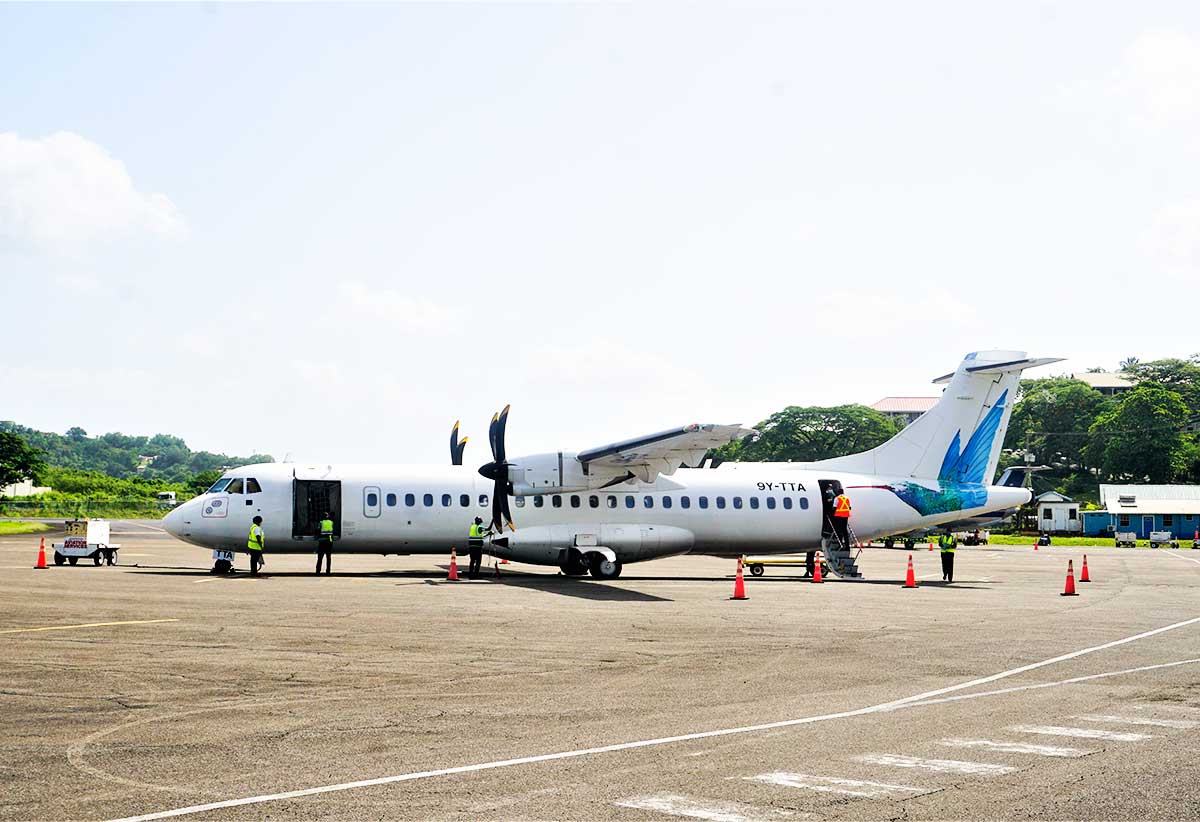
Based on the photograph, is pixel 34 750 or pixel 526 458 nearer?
pixel 34 750

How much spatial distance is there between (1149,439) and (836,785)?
395ft

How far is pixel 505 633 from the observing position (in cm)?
1761

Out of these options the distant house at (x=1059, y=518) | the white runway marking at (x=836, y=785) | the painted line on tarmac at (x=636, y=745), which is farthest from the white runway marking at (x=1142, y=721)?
the distant house at (x=1059, y=518)

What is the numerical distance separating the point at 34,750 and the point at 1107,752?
8.66 meters

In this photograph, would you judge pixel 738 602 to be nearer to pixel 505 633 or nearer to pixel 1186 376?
pixel 505 633

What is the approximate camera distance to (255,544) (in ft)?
96.5

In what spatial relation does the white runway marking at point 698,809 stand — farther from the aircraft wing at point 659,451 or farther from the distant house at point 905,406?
the distant house at point 905,406

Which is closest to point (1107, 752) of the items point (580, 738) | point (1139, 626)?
point (580, 738)

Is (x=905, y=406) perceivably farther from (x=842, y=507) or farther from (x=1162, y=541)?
(x=842, y=507)

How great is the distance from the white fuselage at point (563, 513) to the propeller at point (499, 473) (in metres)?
0.58

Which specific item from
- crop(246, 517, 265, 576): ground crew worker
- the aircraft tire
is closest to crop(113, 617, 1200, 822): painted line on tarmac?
the aircraft tire

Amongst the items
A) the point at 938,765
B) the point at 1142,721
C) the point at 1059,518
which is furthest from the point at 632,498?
the point at 1059,518

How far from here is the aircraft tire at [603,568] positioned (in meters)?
31.1

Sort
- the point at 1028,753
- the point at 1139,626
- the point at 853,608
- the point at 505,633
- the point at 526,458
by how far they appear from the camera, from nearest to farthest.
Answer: the point at 1028,753
the point at 505,633
the point at 1139,626
the point at 853,608
the point at 526,458
